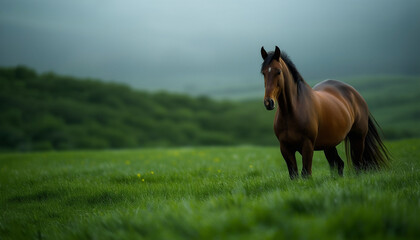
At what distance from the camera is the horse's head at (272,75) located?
Answer: 4255mm

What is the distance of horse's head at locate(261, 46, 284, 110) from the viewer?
4.25 meters

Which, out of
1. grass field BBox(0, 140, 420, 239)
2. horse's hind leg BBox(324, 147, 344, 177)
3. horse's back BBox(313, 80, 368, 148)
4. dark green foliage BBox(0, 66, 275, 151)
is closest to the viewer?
grass field BBox(0, 140, 420, 239)

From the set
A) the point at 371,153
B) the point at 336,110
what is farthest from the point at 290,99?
the point at 371,153

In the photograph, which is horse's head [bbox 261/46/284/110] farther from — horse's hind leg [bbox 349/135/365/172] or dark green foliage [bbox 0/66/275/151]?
dark green foliage [bbox 0/66/275/151]

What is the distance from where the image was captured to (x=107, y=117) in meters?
41.1

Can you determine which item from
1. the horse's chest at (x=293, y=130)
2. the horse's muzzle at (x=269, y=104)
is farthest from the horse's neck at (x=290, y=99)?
the horse's muzzle at (x=269, y=104)

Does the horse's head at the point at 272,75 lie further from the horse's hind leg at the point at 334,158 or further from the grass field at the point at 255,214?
the horse's hind leg at the point at 334,158

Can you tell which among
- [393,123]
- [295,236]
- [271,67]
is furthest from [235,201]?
[393,123]

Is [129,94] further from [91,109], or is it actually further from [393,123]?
[393,123]

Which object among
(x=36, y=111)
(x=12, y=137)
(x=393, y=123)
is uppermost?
(x=36, y=111)

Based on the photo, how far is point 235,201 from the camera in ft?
10.6

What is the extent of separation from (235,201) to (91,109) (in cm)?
Answer: 4140

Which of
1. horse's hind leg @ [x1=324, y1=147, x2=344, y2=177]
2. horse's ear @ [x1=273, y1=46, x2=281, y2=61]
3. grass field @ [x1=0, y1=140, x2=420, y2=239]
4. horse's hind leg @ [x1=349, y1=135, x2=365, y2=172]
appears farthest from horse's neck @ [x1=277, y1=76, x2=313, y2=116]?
horse's hind leg @ [x1=349, y1=135, x2=365, y2=172]

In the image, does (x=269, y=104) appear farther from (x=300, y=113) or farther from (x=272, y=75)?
(x=300, y=113)
